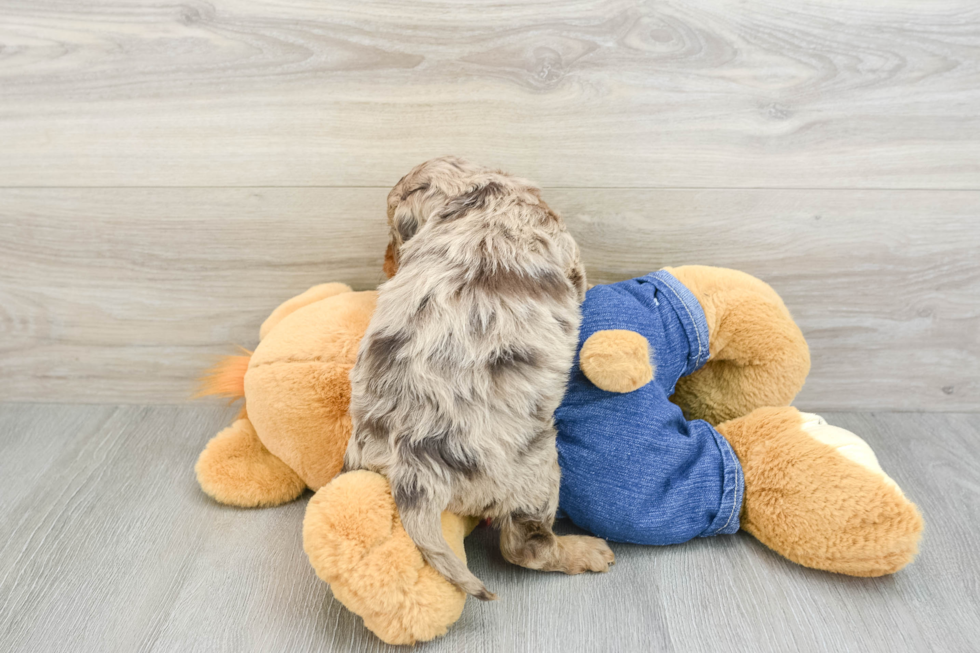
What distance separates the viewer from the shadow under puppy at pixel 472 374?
755mm

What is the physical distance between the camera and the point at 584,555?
89 centimetres

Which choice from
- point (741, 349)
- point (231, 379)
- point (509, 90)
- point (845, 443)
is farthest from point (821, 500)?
point (231, 379)

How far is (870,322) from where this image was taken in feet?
3.90

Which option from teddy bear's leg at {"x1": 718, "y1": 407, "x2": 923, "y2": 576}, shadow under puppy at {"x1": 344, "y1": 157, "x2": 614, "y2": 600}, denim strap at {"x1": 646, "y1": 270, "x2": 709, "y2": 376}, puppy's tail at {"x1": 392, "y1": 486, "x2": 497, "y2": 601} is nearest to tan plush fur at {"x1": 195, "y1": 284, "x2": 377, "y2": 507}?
shadow under puppy at {"x1": 344, "y1": 157, "x2": 614, "y2": 600}

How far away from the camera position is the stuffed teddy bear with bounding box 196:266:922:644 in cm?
76

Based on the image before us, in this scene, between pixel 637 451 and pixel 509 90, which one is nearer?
pixel 637 451

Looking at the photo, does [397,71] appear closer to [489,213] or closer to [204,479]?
[489,213]

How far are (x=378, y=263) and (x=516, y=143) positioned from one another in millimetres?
308

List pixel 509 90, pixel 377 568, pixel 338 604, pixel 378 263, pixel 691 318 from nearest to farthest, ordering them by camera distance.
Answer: pixel 377 568 → pixel 338 604 → pixel 691 318 → pixel 509 90 → pixel 378 263

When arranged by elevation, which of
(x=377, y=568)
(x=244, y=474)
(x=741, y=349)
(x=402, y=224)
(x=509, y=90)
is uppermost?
(x=509, y=90)

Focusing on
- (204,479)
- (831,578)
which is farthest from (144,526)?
(831,578)

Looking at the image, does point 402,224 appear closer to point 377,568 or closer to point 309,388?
point 309,388

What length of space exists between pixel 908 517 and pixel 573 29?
2.64ft

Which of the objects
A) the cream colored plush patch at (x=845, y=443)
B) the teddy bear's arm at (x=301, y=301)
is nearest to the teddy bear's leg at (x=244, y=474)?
the teddy bear's arm at (x=301, y=301)
